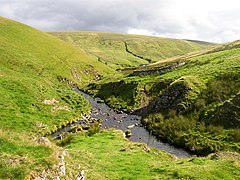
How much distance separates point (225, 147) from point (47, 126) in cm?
3430

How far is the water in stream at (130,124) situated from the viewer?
179ft

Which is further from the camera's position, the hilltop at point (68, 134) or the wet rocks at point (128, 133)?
the wet rocks at point (128, 133)

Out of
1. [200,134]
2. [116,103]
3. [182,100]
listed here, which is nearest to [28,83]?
[116,103]

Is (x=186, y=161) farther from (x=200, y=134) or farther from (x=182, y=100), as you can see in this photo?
(x=182, y=100)

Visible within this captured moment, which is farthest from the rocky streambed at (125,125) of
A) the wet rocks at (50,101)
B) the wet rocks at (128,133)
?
the wet rocks at (50,101)

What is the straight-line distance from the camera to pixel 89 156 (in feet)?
116

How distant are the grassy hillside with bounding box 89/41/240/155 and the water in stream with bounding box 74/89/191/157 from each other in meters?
2.12

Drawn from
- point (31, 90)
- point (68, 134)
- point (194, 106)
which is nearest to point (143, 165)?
point (68, 134)

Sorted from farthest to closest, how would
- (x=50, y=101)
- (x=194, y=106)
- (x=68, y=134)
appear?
(x=50, y=101)
(x=194, y=106)
(x=68, y=134)

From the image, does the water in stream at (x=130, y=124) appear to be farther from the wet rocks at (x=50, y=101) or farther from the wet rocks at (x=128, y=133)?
the wet rocks at (x=50, y=101)

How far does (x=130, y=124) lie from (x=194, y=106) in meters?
15.3

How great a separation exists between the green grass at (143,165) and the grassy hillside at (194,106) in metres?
13.6

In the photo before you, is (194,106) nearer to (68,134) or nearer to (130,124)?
(130,124)

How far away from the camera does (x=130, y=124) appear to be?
227ft
